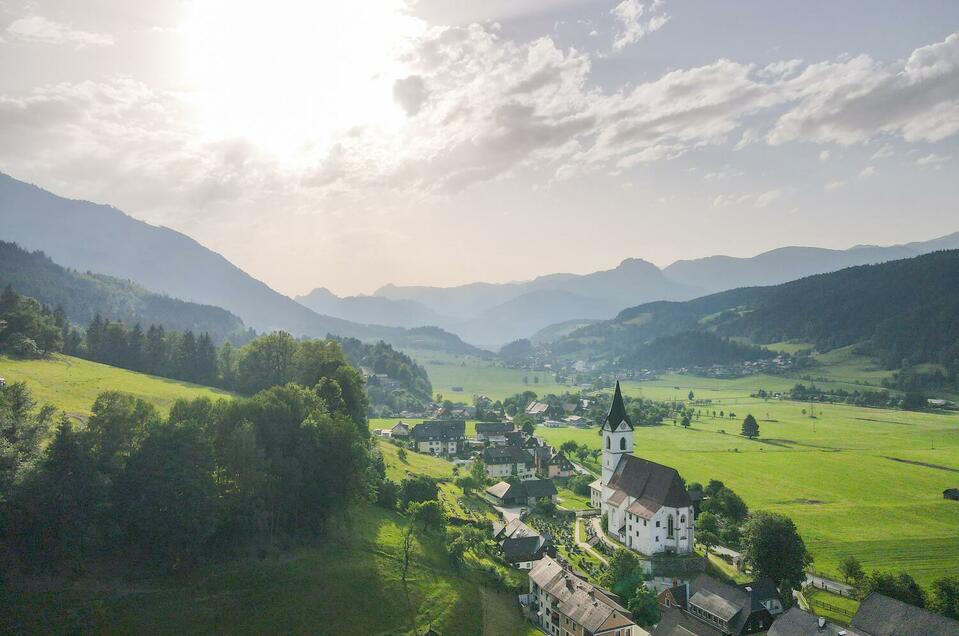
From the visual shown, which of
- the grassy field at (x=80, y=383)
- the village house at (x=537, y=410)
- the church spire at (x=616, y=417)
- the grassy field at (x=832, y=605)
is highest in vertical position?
the grassy field at (x=80, y=383)

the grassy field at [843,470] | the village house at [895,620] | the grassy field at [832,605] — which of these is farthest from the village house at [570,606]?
the grassy field at [843,470]

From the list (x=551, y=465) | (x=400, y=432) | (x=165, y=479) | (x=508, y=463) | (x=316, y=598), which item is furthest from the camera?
(x=400, y=432)

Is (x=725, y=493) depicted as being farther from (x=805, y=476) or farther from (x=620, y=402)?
(x=805, y=476)

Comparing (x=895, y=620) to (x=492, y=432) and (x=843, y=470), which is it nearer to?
(x=843, y=470)

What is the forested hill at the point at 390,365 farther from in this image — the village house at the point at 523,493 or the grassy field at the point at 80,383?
the village house at the point at 523,493

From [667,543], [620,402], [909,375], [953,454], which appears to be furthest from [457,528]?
[909,375]

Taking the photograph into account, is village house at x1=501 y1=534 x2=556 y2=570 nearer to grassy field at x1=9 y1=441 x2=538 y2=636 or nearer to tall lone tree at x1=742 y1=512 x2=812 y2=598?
grassy field at x1=9 y1=441 x2=538 y2=636

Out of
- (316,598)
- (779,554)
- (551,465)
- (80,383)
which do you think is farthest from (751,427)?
(80,383)
